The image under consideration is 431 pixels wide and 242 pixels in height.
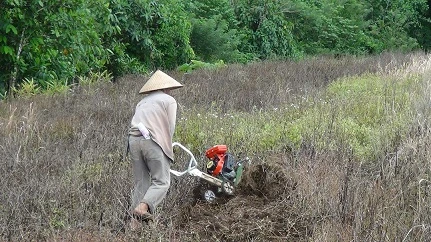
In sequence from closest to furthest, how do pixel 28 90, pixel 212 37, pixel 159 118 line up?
pixel 159 118 < pixel 28 90 < pixel 212 37

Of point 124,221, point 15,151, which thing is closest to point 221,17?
point 15,151

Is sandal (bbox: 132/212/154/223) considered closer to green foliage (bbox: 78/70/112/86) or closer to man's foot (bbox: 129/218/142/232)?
man's foot (bbox: 129/218/142/232)

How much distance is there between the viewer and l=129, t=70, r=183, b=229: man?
5.66 meters

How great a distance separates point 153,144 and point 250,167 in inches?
47.3

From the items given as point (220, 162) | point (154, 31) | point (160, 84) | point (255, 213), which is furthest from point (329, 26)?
point (255, 213)

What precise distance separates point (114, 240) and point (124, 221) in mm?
615

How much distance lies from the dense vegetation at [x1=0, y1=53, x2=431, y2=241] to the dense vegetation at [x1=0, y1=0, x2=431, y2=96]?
6.11ft

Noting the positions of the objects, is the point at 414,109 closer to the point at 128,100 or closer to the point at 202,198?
the point at 202,198

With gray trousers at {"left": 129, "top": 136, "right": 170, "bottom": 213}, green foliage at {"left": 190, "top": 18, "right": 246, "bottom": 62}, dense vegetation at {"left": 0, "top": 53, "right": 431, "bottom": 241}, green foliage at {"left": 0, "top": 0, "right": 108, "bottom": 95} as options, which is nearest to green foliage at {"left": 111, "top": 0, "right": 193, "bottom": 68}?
green foliage at {"left": 190, "top": 18, "right": 246, "bottom": 62}

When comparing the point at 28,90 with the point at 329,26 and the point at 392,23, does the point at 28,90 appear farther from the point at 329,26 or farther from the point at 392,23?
the point at 392,23

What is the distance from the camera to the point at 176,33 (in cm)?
1627

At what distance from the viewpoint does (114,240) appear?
486 centimetres

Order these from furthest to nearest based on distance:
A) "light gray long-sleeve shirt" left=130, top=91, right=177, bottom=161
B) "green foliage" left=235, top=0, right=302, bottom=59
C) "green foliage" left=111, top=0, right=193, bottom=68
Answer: "green foliage" left=235, top=0, right=302, bottom=59 → "green foliage" left=111, top=0, right=193, bottom=68 → "light gray long-sleeve shirt" left=130, top=91, right=177, bottom=161

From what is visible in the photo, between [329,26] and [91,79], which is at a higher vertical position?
[91,79]
